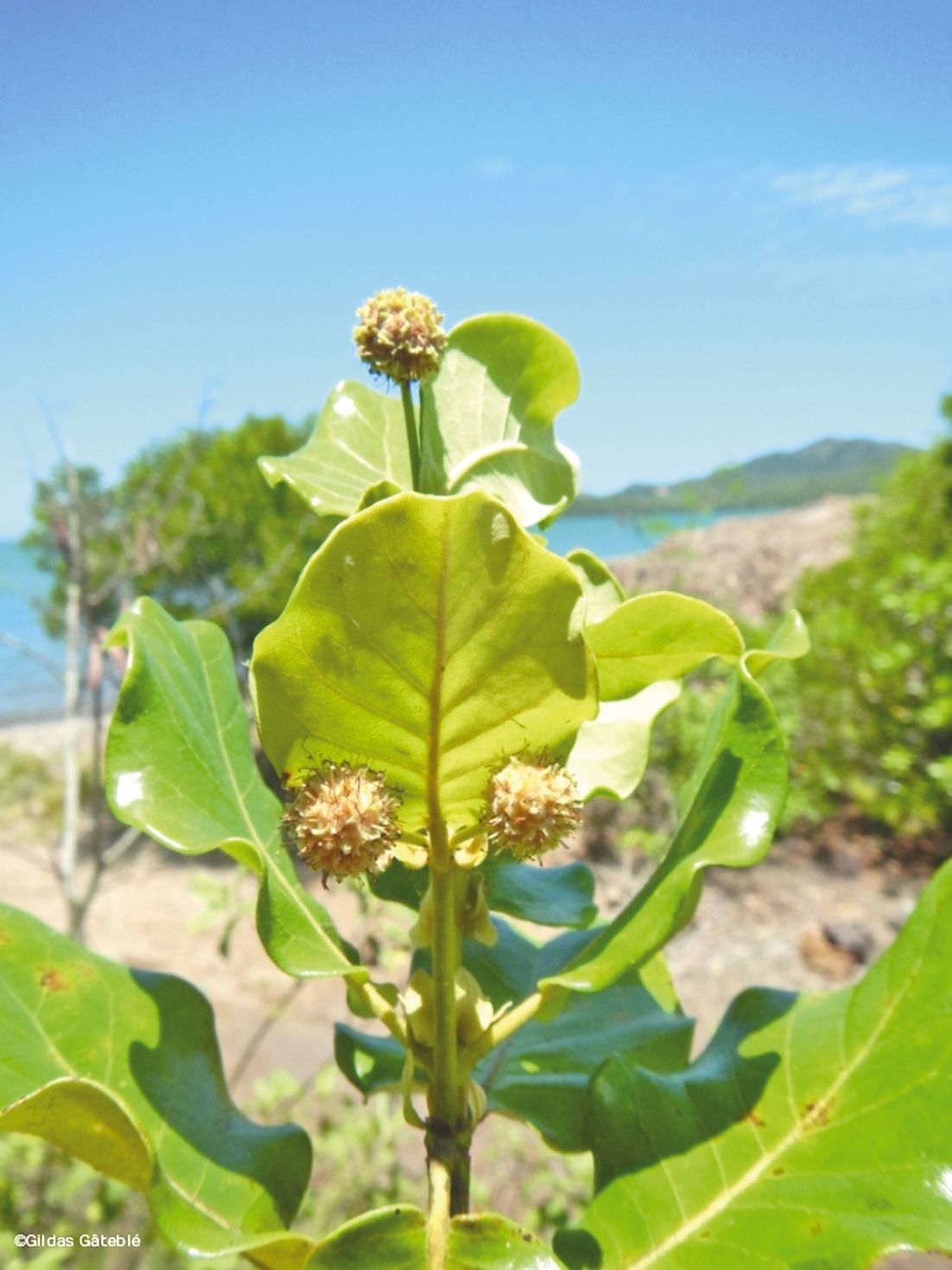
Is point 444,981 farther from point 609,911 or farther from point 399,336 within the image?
point 609,911

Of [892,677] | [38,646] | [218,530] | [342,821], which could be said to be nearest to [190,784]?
[342,821]

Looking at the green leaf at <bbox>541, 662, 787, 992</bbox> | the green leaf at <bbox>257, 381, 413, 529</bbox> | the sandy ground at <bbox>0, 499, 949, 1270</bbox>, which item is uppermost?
the green leaf at <bbox>257, 381, 413, 529</bbox>

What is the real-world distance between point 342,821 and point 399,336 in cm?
40

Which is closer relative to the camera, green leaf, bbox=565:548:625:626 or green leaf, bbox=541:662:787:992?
green leaf, bbox=541:662:787:992

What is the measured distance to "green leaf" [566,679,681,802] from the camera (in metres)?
0.89

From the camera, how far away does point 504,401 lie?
2.95 ft

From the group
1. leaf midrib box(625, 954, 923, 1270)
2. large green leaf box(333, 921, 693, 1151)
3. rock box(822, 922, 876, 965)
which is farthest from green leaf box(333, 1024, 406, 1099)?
rock box(822, 922, 876, 965)

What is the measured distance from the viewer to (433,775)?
725 millimetres

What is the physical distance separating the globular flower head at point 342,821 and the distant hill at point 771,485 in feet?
2.07

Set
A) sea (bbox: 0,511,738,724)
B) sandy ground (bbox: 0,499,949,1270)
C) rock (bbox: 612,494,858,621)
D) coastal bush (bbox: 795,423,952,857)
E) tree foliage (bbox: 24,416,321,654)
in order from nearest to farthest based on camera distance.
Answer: sea (bbox: 0,511,738,724)
sandy ground (bbox: 0,499,949,1270)
coastal bush (bbox: 795,423,952,857)
tree foliage (bbox: 24,416,321,654)
rock (bbox: 612,494,858,621)

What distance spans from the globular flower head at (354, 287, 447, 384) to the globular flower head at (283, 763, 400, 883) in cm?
33

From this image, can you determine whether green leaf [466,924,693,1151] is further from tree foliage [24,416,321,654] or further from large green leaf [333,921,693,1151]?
tree foliage [24,416,321,654]

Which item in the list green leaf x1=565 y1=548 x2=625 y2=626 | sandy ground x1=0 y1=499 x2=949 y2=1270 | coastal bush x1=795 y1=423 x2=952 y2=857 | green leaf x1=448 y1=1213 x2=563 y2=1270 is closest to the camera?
green leaf x1=448 y1=1213 x2=563 y2=1270

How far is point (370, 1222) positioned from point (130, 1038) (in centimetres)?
31
